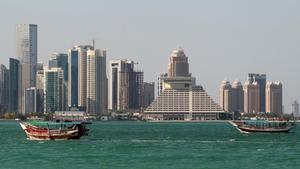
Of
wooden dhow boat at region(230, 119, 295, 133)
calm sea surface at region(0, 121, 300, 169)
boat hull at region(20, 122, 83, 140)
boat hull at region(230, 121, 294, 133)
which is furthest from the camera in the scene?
wooden dhow boat at region(230, 119, 295, 133)

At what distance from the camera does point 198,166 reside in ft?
275

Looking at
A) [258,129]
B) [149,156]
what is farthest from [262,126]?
[149,156]

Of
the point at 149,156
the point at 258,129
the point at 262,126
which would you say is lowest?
the point at 149,156

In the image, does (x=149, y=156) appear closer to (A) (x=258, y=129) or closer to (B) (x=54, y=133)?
(B) (x=54, y=133)

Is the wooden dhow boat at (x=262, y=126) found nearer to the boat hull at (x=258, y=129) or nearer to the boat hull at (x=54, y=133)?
the boat hull at (x=258, y=129)

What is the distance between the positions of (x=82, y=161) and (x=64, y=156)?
247 inches

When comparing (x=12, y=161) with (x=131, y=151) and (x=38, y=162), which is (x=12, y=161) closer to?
(x=38, y=162)

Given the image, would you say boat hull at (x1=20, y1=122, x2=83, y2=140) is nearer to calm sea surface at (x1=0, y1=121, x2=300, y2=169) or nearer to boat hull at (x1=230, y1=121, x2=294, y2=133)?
calm sea surface at (x1=0, y1=121, x2=300, y2=169)

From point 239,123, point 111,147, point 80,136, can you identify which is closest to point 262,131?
point 239,123

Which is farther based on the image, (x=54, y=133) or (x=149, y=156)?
(x=54, y=133)

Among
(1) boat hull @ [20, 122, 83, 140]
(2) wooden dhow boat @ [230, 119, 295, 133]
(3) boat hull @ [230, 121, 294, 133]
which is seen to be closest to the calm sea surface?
(1) boat hull @ [20, 122, 83, 140]

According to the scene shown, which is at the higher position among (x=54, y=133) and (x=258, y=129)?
(x=54, y=133)

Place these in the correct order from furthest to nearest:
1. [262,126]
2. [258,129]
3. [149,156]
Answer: [262,126] < [258,129] < [149,156]

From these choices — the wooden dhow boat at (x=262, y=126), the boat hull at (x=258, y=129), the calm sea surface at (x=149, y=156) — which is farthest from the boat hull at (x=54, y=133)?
the wooden dhow boat at (x=262, y=126)
